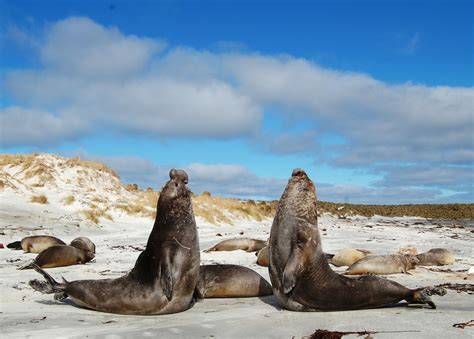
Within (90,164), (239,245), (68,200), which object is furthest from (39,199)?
(239,245)

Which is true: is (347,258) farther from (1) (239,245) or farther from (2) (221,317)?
(2) (221,317)

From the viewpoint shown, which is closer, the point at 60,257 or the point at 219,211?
the point at 60,257

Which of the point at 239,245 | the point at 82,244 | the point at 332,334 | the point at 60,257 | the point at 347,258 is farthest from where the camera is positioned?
the point at 239,245

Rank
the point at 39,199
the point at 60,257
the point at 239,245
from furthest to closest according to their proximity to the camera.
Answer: the point at 39,199 → the point at 239,245 → the point at 60,257

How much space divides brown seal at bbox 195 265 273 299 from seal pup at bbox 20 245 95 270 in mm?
3411

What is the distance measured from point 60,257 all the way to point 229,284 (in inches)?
149

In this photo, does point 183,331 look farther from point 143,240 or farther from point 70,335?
point 143,240

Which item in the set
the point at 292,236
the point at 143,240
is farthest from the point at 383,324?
the point at 143,240

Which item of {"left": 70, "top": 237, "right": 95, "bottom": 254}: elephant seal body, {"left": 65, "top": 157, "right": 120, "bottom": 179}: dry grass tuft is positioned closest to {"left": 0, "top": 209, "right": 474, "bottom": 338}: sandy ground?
{"left": 70, "top": 237, "right": 95, "bottom": 254}: elephant seal body

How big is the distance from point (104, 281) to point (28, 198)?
1225cm

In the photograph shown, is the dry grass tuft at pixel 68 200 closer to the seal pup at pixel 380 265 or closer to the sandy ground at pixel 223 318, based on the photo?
the sandy ground at pixel 223 318

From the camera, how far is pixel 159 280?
5.67 m

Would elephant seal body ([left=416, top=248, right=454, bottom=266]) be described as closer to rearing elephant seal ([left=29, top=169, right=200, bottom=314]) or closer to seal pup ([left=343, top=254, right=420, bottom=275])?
seal pup ([left=343, top=254, right=420, bottom=275])

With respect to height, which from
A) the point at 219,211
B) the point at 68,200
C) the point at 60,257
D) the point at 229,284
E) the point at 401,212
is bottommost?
the point at 229,284
